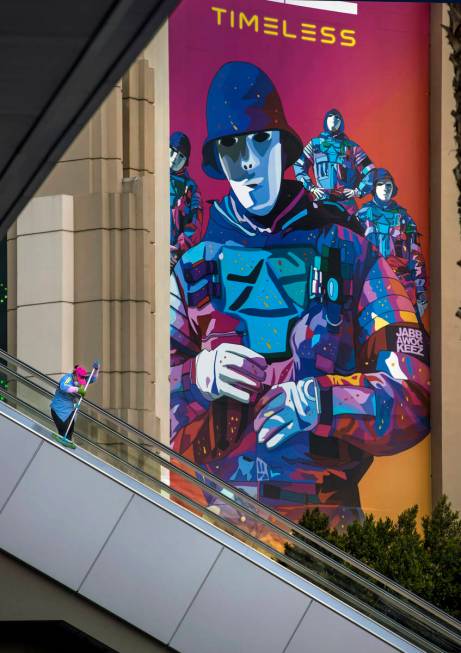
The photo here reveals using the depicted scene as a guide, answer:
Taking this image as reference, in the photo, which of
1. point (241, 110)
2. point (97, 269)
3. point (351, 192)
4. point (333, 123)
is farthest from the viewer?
point (333, 123)

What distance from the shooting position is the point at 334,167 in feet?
101

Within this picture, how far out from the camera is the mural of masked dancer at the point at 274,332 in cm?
2944

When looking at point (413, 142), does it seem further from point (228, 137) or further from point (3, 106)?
point (3, 106)

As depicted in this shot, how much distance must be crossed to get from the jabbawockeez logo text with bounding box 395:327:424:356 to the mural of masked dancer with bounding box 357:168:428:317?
0.49m

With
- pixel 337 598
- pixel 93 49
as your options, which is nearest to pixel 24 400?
pixel 337 598

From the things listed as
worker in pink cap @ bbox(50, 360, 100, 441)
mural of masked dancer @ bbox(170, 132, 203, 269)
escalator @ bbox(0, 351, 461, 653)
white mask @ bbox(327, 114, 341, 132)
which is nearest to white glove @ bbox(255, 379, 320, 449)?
mural of masked dancer @ bbox(170, 132, 203, 269)

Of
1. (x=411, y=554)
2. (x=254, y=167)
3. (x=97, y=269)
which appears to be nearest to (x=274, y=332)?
(x=254, y=167)

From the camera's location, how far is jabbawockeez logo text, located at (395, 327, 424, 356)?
3142 centimetres

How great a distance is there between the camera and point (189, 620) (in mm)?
13172

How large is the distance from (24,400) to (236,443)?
1572 centimetres

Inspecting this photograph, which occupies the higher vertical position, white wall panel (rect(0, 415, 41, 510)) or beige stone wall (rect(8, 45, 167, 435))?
beige stone wall (rect(8, 45, 167, 435))

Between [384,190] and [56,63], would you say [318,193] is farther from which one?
[56,63]

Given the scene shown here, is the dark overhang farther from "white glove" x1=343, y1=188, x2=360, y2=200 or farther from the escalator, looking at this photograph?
"white glove" x1=343, y1=188, x2=360, y2=200

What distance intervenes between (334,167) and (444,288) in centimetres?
381
